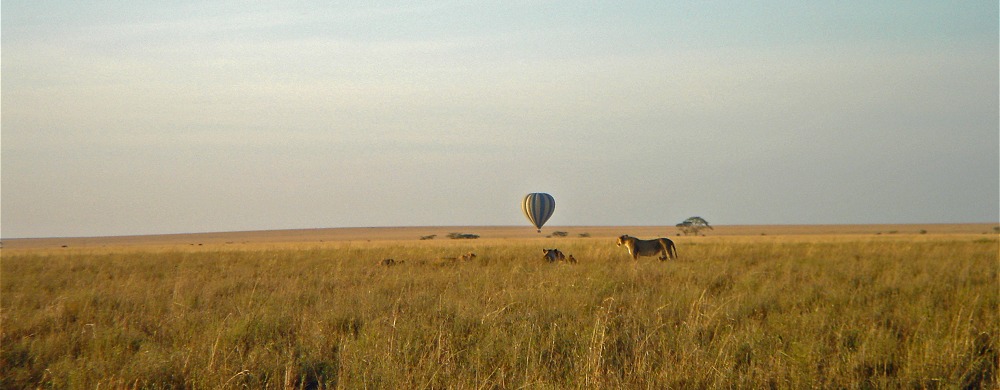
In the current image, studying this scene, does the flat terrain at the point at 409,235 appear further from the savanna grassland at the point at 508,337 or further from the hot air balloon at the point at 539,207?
the savanna grassland at the point at 508,337

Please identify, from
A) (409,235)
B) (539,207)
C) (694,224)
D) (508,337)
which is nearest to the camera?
(508,337)

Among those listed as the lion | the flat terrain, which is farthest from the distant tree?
the lion

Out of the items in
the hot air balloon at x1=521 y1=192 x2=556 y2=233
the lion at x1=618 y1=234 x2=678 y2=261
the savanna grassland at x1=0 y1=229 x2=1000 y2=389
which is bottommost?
the savanna grassland at x1=0 y1=229 x2=1000 y2=389

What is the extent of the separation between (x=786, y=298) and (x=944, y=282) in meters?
4.49

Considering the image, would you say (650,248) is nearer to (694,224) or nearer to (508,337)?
(508,337)

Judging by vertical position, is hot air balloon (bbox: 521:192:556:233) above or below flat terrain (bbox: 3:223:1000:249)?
above

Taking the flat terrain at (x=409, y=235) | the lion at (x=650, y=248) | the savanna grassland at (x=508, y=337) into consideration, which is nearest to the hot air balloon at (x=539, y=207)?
the flat terrain at (x=409, y=235)

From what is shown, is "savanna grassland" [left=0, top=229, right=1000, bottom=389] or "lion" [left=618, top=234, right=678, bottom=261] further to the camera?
"lion" [left=618, top=234, right=678, bottom=261]

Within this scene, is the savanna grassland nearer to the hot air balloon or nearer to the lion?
the lion

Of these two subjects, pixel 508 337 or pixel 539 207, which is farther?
pixel 539 207

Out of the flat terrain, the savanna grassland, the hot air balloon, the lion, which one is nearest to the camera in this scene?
the savanna grassland

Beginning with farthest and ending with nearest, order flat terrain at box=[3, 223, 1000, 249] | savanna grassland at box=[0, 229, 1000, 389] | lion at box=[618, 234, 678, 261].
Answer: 1. flat terrain at box=[3, 223, 1000, 249]
2. lion at box=[618, 234, 678, 261]
3. savanna grassland at box=[0, 229, 1000, 389]

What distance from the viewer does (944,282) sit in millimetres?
12555

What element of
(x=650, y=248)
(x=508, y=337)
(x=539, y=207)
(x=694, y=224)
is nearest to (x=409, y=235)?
(x=694, y=224)
